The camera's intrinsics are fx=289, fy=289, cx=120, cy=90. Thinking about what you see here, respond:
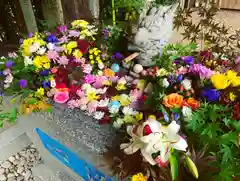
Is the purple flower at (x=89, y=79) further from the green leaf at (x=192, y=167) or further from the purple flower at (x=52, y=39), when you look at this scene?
the green leaf at (x=192, y=167)

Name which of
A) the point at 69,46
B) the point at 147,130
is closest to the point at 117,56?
the point at 69,46

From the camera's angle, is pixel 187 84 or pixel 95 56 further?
pixel 95 56

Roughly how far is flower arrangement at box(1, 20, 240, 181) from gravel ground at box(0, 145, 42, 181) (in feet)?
1.96

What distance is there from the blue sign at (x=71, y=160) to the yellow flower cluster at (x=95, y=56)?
0.37 m

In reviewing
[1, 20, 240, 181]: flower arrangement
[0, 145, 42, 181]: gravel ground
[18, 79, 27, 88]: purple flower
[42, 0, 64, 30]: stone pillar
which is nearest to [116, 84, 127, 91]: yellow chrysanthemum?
[1, 20, 240, 181]: flower arrangement

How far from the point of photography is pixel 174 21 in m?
1.08

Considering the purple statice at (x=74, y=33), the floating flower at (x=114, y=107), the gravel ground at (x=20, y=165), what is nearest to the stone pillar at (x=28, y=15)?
the gravel ground at (x=20, y=165)

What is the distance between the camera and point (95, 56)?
1.14 meters

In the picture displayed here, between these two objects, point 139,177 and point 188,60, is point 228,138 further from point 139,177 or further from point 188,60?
point 188,60

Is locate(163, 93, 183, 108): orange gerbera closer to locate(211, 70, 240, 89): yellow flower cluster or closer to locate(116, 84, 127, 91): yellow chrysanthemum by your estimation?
locate(211, 70, 240, 89): yellow flower cluster

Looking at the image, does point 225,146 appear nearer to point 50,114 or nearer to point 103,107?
point 103,107

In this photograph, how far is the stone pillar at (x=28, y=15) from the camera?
196cm

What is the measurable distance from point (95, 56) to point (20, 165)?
90 centimetres

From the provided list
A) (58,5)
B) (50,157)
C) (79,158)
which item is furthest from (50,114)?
(58,5)
